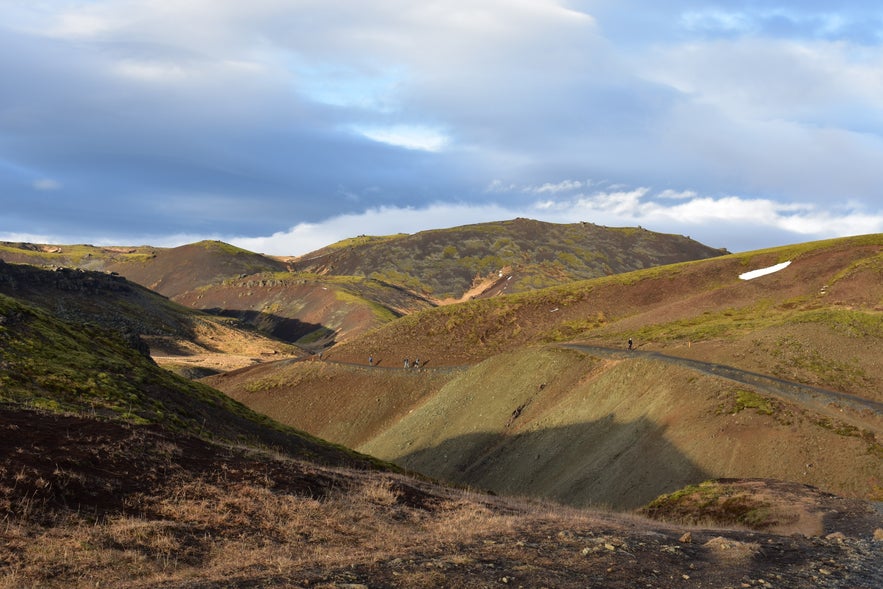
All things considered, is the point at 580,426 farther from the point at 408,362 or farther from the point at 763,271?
the point at 763,271

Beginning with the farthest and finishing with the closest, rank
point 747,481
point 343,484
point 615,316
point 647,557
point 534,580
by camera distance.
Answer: point 615,316, point 747,481, point 343,484, point 647,557, point 534,580

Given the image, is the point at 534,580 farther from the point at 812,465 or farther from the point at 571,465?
the point at 571,465

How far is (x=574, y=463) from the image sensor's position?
48188mm

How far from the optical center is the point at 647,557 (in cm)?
1712

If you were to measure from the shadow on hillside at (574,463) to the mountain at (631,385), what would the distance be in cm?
14

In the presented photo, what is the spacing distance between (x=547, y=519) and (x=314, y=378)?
68668 millimetres

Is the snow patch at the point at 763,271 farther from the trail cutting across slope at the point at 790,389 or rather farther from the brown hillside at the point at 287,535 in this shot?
the brown hillside at the point at 287,535

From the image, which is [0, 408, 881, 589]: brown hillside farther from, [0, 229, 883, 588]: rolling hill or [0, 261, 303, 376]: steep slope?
[0, 261, 303, 376]: steep slope

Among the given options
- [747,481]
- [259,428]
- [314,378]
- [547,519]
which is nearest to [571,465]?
[747,481]

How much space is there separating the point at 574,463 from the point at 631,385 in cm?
886

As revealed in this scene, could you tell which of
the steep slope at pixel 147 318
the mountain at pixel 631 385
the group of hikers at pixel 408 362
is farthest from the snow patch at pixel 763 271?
the steep slope at pixel 147 318

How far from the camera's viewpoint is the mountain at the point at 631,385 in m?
40.4

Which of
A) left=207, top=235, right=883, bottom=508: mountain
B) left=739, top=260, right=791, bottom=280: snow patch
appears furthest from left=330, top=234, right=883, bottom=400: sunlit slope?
left=739, top=260, right=791, bottom=280: snow patch

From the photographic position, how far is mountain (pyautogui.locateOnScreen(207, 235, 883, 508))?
40.4 metres
